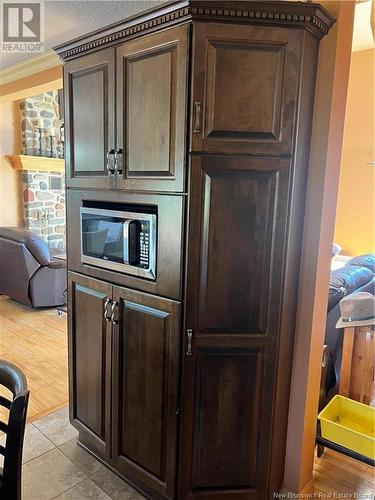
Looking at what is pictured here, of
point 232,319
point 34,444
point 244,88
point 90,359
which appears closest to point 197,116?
point 244,88

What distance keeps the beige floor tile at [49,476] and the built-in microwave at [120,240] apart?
1.10m

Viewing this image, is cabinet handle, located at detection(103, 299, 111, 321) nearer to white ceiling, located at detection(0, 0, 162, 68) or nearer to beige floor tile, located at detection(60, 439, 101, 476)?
beige floor tile, located at detection(60, 439, 101, 476)

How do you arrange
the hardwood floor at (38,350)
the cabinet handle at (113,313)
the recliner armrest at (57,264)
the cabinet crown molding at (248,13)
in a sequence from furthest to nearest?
the recliner armrest at (57,264), the hardwood floor at (38,350), the cabinet handle at (113,313), the cabinet crown molding at (248,13)

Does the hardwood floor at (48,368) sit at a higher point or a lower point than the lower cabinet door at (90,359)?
lower

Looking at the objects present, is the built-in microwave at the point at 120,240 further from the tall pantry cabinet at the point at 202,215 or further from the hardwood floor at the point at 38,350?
the hardwood floor at the point at 38,350

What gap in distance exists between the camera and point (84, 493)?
6.05ft

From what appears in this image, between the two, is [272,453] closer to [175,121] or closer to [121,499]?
[121,499]

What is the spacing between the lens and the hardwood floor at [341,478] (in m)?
1.89

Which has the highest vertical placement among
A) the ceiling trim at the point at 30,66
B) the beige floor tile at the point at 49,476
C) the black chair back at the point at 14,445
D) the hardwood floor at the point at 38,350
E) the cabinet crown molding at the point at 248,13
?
the ceiling trim at the point at 30,66

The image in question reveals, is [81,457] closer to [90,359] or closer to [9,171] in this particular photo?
[90,359]

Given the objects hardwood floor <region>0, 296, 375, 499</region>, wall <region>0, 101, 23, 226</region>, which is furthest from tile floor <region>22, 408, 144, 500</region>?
wall <region>0, 101, 23, 226</region>

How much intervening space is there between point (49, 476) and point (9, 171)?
484 centimetres

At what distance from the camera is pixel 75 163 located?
6.24 feet

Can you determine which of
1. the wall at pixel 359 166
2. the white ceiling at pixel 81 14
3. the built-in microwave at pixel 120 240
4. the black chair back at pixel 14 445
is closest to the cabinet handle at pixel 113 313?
the built-in microwave at pixel 120 240
